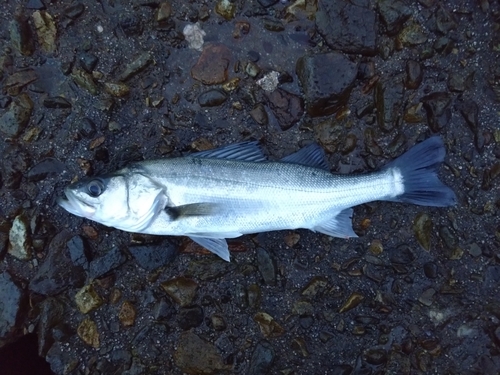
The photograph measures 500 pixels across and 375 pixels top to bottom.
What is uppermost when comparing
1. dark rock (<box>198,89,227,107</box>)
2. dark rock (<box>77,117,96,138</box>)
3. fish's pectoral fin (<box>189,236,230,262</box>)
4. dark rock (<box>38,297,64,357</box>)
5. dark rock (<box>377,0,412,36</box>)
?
dark rock (<box>377,0,412,36</box>)

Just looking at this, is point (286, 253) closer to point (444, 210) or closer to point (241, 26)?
point (444, 210)

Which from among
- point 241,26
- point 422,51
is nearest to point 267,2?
point 241,26

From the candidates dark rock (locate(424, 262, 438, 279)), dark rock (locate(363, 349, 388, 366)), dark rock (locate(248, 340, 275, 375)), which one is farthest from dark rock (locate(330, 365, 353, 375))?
dark rock (locate(424, 262, 438, 279))

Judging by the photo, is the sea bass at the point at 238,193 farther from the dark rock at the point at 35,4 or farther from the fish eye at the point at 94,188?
the dark rock at the point at 35,4

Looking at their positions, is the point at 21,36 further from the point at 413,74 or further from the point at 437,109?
the point at 437,109

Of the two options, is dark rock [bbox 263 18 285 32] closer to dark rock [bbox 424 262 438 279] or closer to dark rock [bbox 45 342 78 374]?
dark rock [bbox 424 262 438 279]

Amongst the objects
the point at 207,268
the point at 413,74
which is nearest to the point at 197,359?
the point at 207,268
